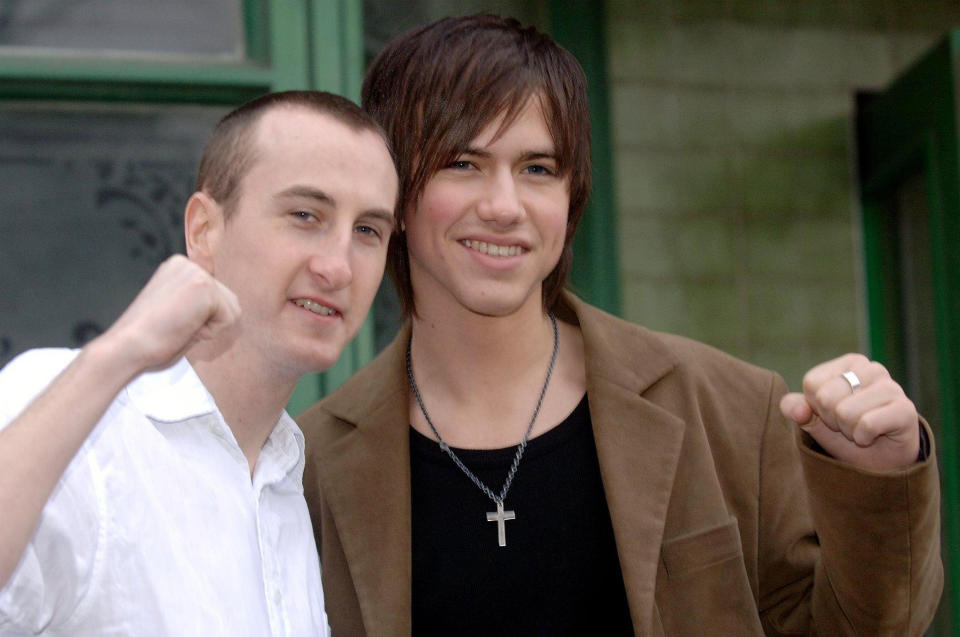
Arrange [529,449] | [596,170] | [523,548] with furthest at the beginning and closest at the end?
[596,170]
[529,449]
[523,548]

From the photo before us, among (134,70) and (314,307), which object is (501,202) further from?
(134,70)

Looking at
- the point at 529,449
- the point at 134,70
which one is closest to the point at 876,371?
the point at 529,449

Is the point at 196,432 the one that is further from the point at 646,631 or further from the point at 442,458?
the point at 646,631

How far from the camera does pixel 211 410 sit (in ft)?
6.44

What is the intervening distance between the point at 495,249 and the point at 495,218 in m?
0.08

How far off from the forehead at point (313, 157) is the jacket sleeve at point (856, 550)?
89 cm

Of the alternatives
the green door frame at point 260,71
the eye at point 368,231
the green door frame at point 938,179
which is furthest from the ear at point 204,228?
the green door frame at point 938,179

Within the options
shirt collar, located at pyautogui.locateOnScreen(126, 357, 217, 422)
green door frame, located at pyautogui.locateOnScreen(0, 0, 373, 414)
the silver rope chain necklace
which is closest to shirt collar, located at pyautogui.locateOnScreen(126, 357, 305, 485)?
shirt collar, located at pyautogui.locateOnScreen(126, 357, 217, 422)

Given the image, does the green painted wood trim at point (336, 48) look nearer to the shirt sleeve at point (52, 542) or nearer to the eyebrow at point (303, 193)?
the eyebrow at point (303, 193)

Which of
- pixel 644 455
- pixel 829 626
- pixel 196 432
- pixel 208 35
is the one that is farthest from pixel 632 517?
pixel 208 35

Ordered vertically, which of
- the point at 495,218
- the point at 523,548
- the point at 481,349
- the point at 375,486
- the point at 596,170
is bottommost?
the point at 523,548

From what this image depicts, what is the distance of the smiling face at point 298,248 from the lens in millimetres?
2045

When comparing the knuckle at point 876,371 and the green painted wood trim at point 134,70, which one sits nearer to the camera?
the knuckle at point 876,371

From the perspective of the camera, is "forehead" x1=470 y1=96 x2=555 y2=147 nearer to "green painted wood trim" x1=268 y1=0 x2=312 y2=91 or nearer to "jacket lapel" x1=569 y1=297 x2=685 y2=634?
"jacket lapel" x1=569 y1=297 x2=685 y2=634
